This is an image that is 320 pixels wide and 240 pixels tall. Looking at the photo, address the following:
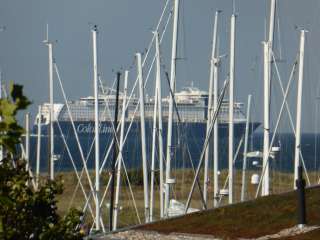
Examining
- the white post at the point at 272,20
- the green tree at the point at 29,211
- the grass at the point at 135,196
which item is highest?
the white post at the point at 272,20

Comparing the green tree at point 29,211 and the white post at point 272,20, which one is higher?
the white post at point 272,20

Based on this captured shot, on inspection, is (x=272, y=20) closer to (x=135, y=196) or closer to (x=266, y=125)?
(x=266, y=125)

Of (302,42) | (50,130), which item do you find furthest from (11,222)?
(50,130)

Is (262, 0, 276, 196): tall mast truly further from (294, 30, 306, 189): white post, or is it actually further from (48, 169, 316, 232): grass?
(48, 169, 316, 232): grass

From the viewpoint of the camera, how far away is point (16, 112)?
6578 mm

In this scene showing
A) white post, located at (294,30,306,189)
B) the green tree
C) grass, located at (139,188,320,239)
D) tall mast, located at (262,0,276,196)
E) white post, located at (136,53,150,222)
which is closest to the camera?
the green tree

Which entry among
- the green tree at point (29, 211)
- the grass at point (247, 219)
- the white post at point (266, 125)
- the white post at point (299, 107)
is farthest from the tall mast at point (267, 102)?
the green tree at point (29, 211)

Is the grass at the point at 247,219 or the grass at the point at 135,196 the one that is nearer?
the grass at the point at 247,219

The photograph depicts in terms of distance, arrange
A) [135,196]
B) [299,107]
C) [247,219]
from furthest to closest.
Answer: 1. [135,196]
2. [299,107]
3. [247,219]

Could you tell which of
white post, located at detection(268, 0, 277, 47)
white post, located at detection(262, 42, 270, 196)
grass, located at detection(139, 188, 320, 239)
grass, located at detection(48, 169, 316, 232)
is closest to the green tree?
grass, located at detection(139, 188, 320, 239)

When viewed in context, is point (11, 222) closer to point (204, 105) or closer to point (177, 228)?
point (177, 228)

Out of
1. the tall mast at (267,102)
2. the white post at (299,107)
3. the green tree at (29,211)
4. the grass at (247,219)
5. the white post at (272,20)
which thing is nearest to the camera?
the green tree at (29,211)

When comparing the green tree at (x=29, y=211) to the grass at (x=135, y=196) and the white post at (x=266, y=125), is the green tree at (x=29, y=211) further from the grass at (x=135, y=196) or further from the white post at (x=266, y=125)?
the white post at (x=266, y=125)

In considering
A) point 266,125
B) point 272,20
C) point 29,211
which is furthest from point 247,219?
point 29,211
